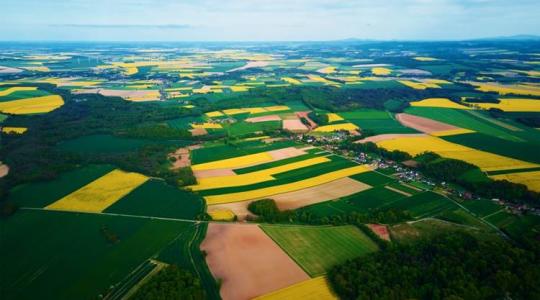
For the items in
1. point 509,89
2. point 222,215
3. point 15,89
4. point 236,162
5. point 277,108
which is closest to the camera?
point 222,215

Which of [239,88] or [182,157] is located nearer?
[182,157]

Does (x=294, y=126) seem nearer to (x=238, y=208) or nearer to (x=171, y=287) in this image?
(x=238, y=208)

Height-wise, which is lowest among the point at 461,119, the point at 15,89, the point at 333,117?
the point at 333,117

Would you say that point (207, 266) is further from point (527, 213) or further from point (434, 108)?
point (434, 108)

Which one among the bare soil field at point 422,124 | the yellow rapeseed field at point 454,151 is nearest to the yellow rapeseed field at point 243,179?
the yellow rapeseed field at point 454,151

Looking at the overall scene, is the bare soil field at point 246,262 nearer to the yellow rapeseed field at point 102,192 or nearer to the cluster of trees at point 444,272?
the cluster of trees at point 444,272

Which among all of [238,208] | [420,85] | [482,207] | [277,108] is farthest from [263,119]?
[420,85]

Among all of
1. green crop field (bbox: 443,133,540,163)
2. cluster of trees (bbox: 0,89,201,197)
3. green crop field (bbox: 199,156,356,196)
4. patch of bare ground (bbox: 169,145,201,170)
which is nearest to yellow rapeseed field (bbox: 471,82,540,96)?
green crop field (bbox: 443,133,540,163)
